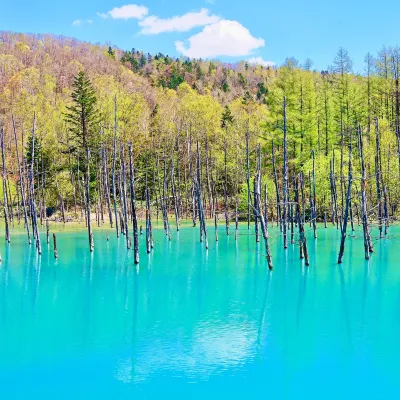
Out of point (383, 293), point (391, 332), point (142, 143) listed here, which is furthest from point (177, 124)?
point (391, 332)

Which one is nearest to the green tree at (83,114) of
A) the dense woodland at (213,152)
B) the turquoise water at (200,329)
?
the dense woodland at (213,152)

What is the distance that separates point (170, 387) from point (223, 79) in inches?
4973

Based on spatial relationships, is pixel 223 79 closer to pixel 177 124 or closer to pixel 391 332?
pixel 177 124

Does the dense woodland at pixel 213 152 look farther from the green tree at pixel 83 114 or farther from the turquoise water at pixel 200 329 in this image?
the turquoise water at pixel 200 329

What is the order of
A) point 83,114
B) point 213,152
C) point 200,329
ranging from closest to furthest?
Answer: point 200,329 → point 83,114 → point 213,152

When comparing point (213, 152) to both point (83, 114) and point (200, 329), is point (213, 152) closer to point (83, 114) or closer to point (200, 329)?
point (83, 114)

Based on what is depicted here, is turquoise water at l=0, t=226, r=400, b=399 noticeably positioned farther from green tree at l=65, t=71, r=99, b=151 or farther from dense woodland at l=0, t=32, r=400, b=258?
green tree at l=65, t=71, r=99, b=151

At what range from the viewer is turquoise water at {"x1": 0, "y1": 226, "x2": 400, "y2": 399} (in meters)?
10.1

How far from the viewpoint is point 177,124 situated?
Answer: 2303 inches

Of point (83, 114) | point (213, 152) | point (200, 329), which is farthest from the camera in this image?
point (213, 152)

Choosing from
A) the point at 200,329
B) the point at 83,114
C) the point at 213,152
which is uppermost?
the point at 83,114

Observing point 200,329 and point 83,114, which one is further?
point 83,114

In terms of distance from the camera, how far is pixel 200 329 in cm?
1384

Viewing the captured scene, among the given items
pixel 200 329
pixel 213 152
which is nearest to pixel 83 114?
pixel 213 152
